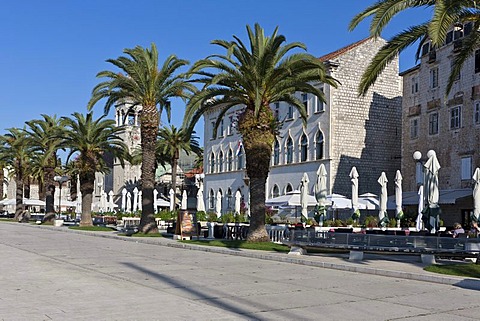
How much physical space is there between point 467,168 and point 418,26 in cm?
2104

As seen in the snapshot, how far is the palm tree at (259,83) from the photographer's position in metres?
25.6

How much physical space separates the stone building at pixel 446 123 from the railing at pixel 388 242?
16.9 meters

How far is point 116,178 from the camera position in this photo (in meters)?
84.1

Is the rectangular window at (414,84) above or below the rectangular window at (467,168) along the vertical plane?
above

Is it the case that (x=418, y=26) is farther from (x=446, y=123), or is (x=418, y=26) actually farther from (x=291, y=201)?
(x=446, y=123)

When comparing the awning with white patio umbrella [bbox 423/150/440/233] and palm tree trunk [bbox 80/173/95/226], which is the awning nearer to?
white patio umbrella [bbox 423/150/440/233]

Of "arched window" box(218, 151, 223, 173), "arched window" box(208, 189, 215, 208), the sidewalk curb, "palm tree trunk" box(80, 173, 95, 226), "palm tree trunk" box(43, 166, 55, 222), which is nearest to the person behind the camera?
the sidewalk curb

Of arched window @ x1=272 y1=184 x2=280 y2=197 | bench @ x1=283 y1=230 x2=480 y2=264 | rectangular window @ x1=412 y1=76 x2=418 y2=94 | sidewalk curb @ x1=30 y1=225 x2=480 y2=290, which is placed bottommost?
sidewalk curb @ x1=30 y1=225 x2=480 y2=290

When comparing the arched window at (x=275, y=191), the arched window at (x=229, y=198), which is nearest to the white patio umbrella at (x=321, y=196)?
the arched window at (x=275, y=191)

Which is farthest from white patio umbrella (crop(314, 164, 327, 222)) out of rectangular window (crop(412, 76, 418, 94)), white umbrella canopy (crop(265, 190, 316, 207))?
rectangular window (crop(412, 76, 418, 94))

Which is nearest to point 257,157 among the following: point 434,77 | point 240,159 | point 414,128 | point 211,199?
point 434,77

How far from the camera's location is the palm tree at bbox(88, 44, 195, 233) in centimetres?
3438

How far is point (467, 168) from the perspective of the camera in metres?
36.9

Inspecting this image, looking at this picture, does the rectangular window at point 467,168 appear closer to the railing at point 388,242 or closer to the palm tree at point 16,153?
the railing at point 388,242
